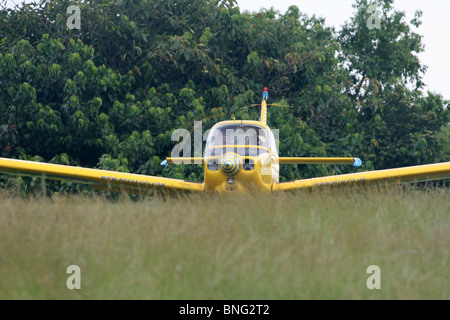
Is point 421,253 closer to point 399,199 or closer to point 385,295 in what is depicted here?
point 385,295

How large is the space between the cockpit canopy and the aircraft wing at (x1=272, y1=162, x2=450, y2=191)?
2.91 feet

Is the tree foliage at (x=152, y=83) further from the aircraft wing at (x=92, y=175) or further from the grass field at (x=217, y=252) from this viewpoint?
the grass field at (x=217, y=252)

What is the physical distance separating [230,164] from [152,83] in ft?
34.8

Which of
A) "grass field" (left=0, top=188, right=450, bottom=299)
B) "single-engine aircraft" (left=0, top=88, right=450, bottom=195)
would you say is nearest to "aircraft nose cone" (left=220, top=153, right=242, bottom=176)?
"single-engine aircraft" (left=0, top=88, right=450, bottom=195)

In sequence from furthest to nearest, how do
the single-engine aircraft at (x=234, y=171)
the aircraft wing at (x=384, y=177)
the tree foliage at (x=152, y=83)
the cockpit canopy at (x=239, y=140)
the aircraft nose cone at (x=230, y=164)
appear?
the tree foliage at (x=152, y=83)
the aircraft wing at (x=384, y=177)
the cockpit canopy at (x=239, y=140)
the single-engine aircraft at (x=234, y=171)
the aircraft nose cone at (x=230, y=164)

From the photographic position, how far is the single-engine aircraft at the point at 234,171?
10.2 m

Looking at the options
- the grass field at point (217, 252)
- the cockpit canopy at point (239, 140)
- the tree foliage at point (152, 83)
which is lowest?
the grass field at point (217, 252)

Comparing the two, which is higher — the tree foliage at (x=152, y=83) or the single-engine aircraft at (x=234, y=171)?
the tree foliage at (x=152, y=83)

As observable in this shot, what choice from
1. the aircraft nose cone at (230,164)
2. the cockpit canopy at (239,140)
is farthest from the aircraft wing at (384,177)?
the aircraft nose cone at (230,164)

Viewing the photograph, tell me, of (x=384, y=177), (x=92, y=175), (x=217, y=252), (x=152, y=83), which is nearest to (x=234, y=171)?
(x=92, y=175)

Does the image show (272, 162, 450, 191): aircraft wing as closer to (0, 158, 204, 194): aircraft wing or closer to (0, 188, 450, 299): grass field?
(0, 158, 204, 194): aircraft wing

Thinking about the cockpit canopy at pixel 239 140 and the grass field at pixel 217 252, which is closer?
the grass field at pixel 217 252

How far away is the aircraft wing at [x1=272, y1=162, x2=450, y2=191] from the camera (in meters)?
10.9

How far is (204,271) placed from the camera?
491 centimetres
